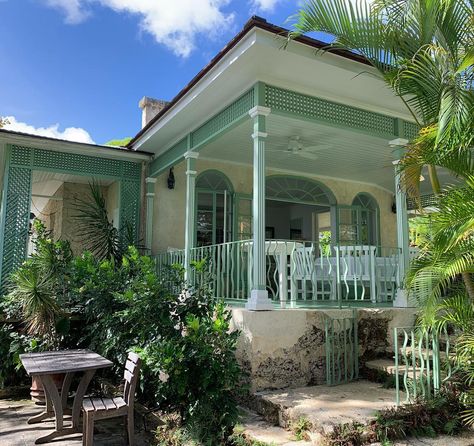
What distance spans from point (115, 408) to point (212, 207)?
5399 millimetres

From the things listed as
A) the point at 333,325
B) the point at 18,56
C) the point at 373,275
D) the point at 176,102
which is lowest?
the point at 333,325

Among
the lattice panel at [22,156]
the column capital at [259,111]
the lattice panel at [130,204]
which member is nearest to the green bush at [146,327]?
the lattice panel at [22,156]

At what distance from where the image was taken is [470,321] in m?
3.91

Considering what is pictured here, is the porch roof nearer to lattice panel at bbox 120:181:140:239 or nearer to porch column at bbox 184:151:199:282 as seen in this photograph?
porch column at bbox 184:151:199:282

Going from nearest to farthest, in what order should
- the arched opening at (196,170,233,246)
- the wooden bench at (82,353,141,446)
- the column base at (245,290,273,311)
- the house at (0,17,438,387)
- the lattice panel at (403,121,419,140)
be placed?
the wooden bench at (82,353,141,446) → the column base at (245,290,273,311) → the house at (0,17,438,387) → the lattice panel at (403,121,419,140) → the arched opening at (196,170,233,246)

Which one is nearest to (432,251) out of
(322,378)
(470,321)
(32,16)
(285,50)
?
(470,321)

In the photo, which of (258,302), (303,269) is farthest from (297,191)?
(258,302)

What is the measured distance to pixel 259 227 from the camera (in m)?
5.37

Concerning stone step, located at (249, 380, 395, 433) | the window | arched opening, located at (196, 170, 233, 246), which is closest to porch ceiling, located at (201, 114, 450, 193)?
arched opening, located at (196, 170, 233, 246)

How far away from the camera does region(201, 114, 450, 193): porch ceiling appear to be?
24.1 ft

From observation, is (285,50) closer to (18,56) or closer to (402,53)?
(402,53)

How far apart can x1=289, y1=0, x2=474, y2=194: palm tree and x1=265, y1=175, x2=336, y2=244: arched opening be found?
14.6 ft

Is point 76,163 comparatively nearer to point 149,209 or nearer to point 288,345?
point 149,209

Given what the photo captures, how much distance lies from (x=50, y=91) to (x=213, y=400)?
1726 cm
